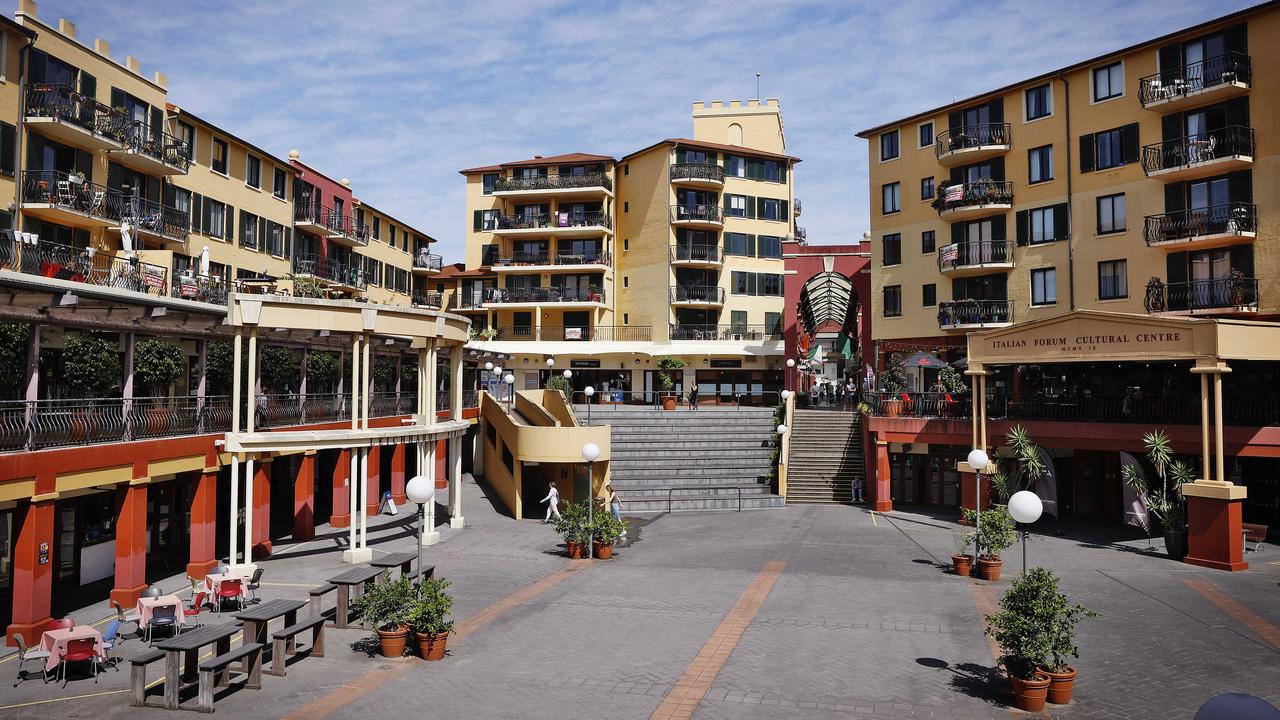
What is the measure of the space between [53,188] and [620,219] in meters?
37.5

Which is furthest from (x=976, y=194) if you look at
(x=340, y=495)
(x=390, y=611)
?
(x=390, y=611)

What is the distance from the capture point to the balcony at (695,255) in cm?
5688

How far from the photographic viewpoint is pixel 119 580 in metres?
19.5

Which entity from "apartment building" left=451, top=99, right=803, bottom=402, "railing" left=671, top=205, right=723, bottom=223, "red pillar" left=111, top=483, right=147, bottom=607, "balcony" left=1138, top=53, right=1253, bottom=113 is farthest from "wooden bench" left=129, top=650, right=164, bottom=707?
"railing" left=671, top=205, right=723, bottom=223

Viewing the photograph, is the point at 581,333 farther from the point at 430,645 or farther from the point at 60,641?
the point at 60,641

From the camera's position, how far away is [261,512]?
2475cm

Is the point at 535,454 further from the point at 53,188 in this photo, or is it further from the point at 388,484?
the point at 53,188

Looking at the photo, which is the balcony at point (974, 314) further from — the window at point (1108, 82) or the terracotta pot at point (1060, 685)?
the terracotta pot at point (1060, 685)

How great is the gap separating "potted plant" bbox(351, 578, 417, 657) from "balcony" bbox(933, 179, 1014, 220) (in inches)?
1208

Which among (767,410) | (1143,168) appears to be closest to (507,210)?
(767,410)

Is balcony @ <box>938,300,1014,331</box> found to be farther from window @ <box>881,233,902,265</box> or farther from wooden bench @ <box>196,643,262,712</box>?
wooden bench @ <box>196,643,262,712</box>

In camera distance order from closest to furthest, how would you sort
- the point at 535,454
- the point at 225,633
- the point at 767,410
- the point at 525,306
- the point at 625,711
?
1. the point at 625,711
2. the point at 225,633
3. the point at 535,454
4. the point at 767,410
5. the point at 525,306

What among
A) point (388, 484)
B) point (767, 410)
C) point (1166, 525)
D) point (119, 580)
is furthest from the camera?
point (767, 410)

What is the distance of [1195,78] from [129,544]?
116 feet
